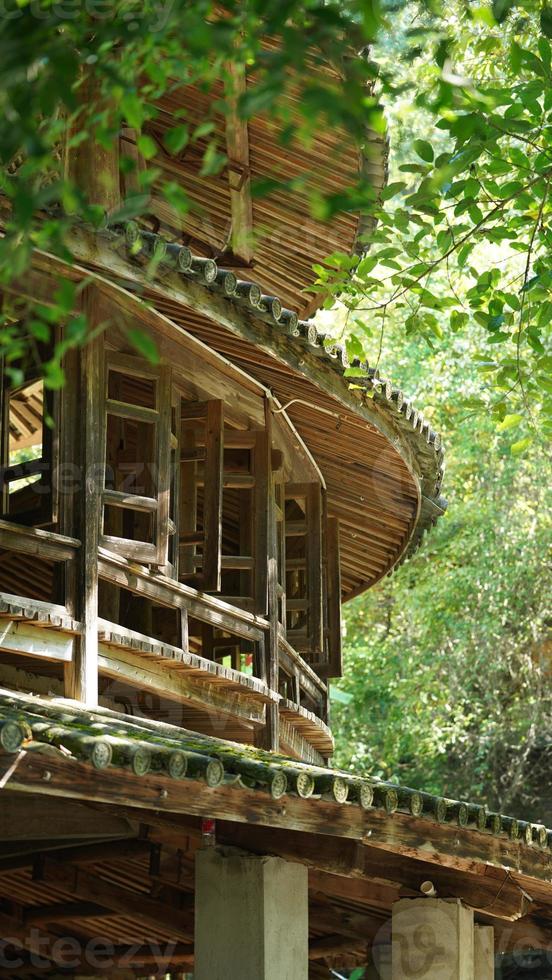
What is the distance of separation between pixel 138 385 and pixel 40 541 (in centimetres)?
257

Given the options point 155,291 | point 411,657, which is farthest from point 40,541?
point 411,657

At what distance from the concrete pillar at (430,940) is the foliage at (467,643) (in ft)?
35.8

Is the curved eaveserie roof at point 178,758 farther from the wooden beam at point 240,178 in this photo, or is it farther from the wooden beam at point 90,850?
the wooden beam at point 240,178

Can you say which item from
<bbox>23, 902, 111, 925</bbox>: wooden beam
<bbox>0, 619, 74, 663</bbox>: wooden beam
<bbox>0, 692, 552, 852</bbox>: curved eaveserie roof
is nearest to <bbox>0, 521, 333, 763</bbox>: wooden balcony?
<bbox>0, 619, 74, 663</bbox>: wooden beam

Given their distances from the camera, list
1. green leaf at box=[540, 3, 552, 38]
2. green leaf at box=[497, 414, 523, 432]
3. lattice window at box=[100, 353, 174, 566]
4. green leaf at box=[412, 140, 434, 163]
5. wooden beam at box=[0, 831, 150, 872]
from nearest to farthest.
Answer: green leaf at box=[540, 3, 552, 38]
green leaf at box=[412, 140, 434, 163]
green leaf at box=[497, 414, 523, 432]
lattice window at box=[100, 353, 174, 566]
wooden beam at box=[0, 831, 150, 872]

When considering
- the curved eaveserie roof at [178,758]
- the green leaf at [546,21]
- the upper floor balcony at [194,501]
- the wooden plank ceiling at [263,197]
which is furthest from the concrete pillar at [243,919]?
the wooden plank ceiling at [263,197]

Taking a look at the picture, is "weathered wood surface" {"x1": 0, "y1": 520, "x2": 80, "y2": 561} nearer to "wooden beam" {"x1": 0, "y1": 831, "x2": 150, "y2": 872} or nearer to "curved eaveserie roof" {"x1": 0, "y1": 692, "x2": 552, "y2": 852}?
"curved eaveserie roof" {"x1": 0, "y1": 692, "x2": 552, "y2": 852}

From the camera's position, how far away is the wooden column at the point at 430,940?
6938mm

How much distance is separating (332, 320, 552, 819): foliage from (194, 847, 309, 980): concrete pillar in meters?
12.4

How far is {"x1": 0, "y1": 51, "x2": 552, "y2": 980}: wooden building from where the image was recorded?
5.46 meters

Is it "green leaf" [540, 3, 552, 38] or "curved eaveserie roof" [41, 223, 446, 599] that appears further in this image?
"curved eaveserie roof" [41, 223, 446, 599]

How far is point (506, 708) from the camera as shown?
62.9 ft

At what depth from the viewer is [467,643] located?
18.5 meters

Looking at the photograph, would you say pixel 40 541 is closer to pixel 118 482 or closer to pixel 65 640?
pixel 65 640
